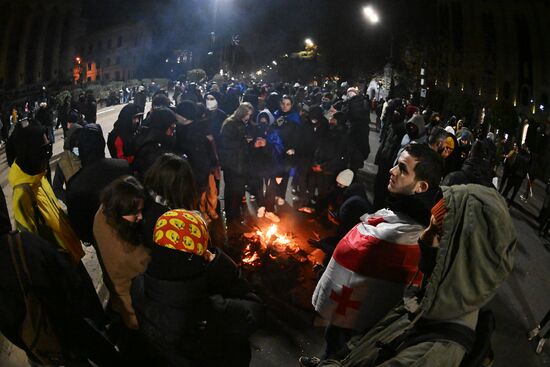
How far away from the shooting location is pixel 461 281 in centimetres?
181

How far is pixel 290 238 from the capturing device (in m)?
7.31

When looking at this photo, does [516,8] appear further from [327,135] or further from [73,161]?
[73,161]

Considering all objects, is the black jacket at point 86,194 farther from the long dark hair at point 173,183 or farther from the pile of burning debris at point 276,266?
the pile of burning debris at point 276,266

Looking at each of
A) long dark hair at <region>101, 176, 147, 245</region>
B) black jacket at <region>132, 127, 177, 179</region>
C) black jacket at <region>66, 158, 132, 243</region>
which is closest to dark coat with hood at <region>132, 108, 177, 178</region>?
black jacket at <region>132, 127, 177, 179</region>

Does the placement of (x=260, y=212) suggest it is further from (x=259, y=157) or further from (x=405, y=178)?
(x=405, y=178)

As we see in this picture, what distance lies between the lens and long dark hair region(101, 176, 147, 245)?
3293mm

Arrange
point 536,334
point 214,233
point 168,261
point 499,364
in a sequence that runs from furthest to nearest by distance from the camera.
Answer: point 214,233
point 536,334
point 499,364
point 168,261

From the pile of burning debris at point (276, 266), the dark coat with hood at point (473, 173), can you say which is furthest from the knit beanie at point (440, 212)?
the pile of burning debris at point (276, 266)

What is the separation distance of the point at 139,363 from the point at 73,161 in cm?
282

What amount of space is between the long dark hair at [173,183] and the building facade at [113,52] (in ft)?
235

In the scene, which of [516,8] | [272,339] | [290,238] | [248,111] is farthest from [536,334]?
[516,8]

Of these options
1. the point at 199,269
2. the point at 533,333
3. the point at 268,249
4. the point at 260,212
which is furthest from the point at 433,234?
the point at 260,212

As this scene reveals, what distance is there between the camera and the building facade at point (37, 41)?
46656 millimetres

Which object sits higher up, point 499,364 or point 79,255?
point 79,255
